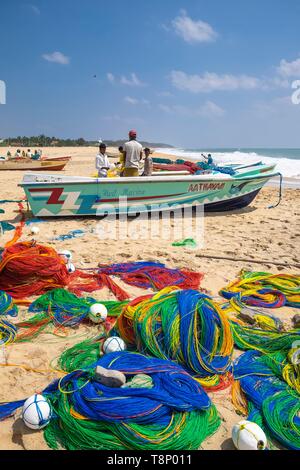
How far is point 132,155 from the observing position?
713cm

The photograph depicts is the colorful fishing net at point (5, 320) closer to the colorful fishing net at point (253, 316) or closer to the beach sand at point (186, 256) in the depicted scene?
the beach sand at point (186, 256)

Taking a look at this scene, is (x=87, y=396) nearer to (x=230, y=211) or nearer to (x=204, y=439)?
(x=204, y=439)

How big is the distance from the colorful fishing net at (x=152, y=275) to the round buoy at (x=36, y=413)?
2.14 metres

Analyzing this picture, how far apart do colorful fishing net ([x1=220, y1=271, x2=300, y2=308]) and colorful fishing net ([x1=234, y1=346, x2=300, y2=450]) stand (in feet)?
3.31

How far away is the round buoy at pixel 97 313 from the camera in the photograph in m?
3.28

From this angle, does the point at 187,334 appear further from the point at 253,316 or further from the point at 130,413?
the point at 253,316

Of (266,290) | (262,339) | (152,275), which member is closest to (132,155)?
(152,275)

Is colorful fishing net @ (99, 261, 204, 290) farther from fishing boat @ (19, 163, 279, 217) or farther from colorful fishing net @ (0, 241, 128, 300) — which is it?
fishing boat @ (19, 163, 279, 217)

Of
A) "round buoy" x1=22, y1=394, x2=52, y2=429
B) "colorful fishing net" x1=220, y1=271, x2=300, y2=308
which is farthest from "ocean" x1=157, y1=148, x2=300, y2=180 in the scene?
"round buoy" x1=22, y1=394, x2=52, y2=429

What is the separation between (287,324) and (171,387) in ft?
5.56

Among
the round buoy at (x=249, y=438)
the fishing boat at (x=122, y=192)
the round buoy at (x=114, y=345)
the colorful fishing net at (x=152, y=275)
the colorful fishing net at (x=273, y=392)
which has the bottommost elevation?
the colorful fishing net at (x=273, y=392)

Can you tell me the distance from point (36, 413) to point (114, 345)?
0.80 m

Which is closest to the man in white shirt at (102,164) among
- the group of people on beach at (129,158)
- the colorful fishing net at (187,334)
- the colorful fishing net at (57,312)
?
the group of people on beach at (129,158)

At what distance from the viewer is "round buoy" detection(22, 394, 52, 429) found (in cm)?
206
